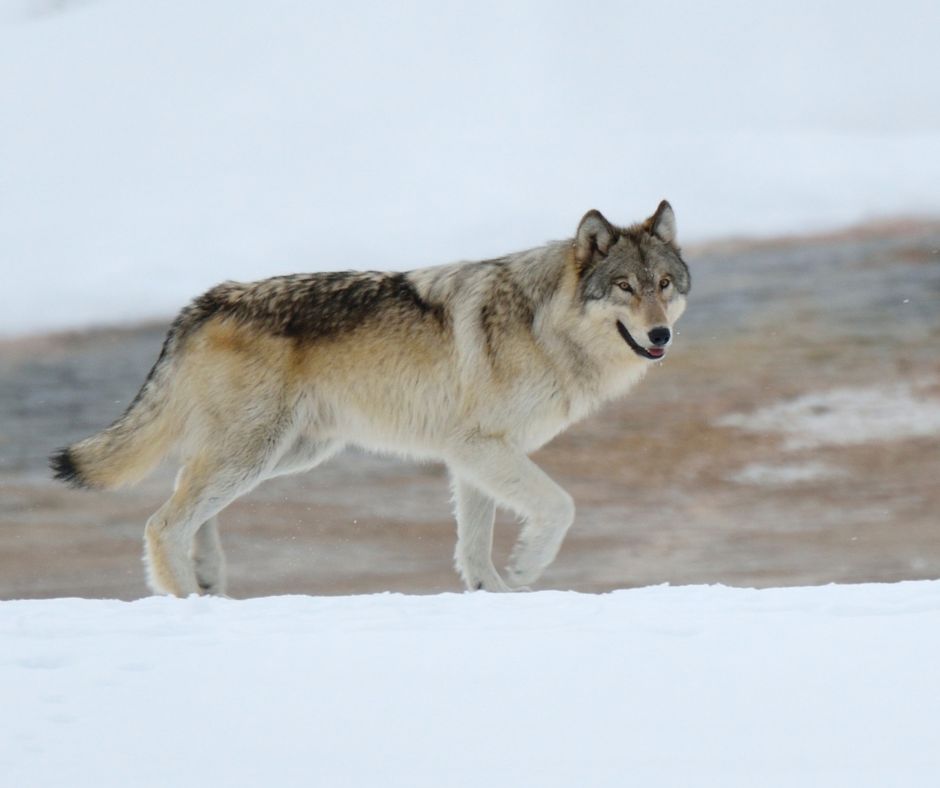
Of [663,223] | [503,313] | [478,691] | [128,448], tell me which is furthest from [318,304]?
[478,691]

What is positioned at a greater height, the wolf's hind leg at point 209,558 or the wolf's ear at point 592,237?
the wolf's ear at point 592,237

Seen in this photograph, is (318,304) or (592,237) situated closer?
(592,237)

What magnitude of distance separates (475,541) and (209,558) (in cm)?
137

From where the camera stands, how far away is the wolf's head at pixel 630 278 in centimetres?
586

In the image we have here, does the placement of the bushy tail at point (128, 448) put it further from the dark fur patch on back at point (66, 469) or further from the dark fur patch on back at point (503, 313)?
the dark fur patch on back at point (503, 313)

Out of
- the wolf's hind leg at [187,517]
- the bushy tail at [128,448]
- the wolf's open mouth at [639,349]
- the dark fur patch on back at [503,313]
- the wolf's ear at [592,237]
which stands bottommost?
the wolf's hind leg at [187,517]

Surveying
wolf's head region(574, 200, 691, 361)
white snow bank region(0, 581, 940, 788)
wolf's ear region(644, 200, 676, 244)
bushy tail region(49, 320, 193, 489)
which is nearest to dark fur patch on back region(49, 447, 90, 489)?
bushy tail region(49, 320, 193, 489)

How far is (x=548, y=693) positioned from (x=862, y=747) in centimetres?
90

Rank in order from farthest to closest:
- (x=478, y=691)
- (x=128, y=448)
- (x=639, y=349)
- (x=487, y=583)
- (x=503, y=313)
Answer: (x=128, y=448) < (x=503, y=313) < (x=487, y=583) < (x=639, y=349) < (x=478, y=691)

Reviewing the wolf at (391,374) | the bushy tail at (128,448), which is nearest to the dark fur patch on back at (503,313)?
the wolf at (391,374)

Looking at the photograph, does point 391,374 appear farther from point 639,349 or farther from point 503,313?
point 639,349

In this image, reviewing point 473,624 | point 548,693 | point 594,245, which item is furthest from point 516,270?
point 548,693

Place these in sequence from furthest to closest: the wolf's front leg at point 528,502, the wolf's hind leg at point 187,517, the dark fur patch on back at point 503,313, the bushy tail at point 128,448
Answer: the bushy tail at point 128,448 → the dark fur patch on back at point 503,313 → the wolf's hind leg at point 187,517 → the wolf's front leg at point 528,502

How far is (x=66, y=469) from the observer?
20.7 feet
